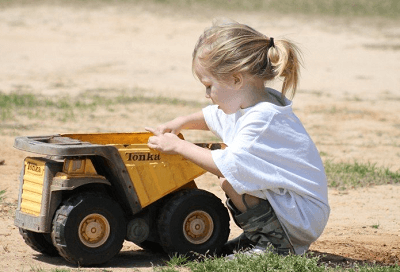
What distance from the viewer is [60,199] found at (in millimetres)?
4125

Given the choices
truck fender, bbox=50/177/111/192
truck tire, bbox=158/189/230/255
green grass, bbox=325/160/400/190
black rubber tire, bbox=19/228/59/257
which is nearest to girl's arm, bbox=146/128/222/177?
truck tire, bbox=158/189/230/255

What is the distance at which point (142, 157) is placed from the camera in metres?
4.23

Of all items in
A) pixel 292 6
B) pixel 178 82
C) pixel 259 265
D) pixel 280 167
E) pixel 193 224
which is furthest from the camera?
pixel 292 6

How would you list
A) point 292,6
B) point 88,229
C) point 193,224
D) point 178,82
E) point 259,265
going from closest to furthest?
point 259,265, point 88,229, point 193,224, point 178,82, point 292,6

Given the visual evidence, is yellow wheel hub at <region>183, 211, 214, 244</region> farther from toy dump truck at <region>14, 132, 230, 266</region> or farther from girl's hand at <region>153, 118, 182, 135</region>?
girl's hand at <region>153, 118, 182, 135</region>

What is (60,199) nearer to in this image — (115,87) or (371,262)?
(371,262)

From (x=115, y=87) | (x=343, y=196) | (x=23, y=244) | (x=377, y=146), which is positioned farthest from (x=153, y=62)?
(x=23, y=244)

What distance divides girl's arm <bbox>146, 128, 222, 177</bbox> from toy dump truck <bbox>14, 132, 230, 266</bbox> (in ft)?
0.27

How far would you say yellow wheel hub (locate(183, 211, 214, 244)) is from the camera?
434 centimetres

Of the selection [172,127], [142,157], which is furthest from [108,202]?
[172,127]

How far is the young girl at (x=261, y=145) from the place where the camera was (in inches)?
163

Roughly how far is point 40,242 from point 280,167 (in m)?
1.33

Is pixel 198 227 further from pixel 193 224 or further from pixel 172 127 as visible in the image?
pixel 172 127

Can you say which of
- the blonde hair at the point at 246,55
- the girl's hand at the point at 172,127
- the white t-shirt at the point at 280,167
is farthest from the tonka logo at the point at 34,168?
the blonde hair at the point at 246,55
